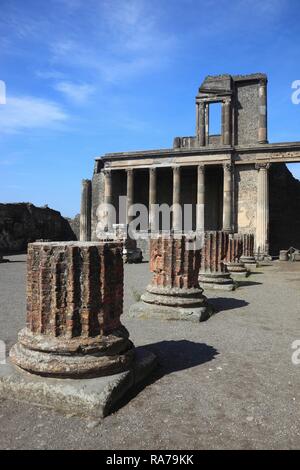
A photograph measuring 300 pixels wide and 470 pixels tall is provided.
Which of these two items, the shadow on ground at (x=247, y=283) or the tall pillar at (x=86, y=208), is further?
the tall pillar at (x=86, y=208)

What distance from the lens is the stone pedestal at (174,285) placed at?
610 centimetres

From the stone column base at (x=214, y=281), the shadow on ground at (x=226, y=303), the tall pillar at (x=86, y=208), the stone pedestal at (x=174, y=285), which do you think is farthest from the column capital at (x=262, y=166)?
the stone pedestal at (x=174, y=285)

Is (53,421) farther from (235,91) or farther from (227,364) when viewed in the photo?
(235,91)

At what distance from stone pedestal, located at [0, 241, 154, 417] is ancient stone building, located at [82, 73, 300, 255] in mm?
20068

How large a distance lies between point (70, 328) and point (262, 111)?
26.9 meters

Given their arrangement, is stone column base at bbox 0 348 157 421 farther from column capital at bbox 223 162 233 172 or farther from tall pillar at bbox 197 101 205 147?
tall pillar at bbox 197 101 205 147

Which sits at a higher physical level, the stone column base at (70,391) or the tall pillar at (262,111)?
the tall pillar at (262,111)

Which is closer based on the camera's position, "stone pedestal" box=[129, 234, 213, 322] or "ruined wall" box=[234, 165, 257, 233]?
"stone pedestal" box=[129, 234, 213, 322]

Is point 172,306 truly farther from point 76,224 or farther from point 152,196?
point 76,224

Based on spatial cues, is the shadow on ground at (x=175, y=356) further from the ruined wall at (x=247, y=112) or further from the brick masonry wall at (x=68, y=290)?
the ruined wall at (x=247, y=112)

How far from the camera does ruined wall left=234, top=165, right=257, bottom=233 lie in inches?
957

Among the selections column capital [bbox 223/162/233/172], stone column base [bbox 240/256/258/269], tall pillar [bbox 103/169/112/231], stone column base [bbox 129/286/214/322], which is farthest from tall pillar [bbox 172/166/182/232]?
stone column base [bbox 129/286/214/322]

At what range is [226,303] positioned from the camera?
7.44m

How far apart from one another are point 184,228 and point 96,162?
800 cm
